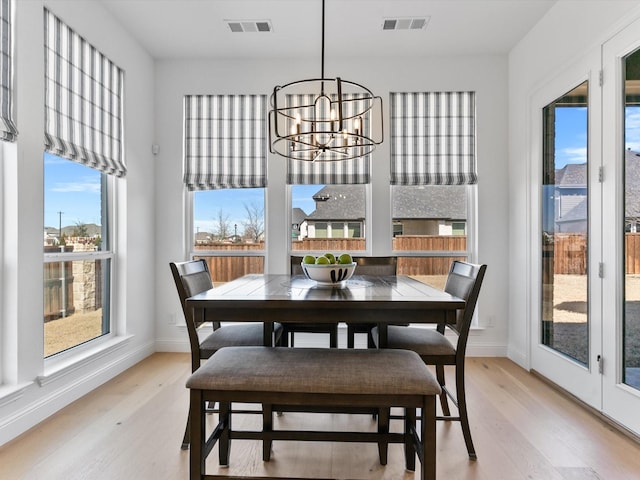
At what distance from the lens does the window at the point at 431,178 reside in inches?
153

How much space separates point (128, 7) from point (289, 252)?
2.39m

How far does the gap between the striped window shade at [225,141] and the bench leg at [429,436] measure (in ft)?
9.34

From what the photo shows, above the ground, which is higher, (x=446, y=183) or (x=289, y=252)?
(x=446, y=183)

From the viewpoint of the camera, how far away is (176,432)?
7.59ft

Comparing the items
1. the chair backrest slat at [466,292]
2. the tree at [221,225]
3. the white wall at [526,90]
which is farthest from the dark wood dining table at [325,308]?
the tree at [221,225]

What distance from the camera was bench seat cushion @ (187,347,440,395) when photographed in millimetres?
1479

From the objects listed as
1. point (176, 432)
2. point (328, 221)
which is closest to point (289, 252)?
point (328, 221)

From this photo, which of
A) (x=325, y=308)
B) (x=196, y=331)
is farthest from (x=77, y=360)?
(x=325, y=308)

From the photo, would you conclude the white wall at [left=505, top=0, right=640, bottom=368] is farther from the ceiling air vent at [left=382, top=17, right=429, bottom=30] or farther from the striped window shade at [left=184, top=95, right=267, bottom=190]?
the striped window shade at [left=184, top=95, right=267, bottom=190]

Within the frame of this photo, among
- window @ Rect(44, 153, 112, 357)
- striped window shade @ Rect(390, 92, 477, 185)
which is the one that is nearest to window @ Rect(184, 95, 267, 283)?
window @ Rect(44, 153, 112, 357)

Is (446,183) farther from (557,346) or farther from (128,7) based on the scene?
(128,7)

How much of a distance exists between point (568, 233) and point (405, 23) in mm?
2077

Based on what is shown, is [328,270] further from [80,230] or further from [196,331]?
[80,230]

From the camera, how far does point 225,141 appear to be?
13.0ft
